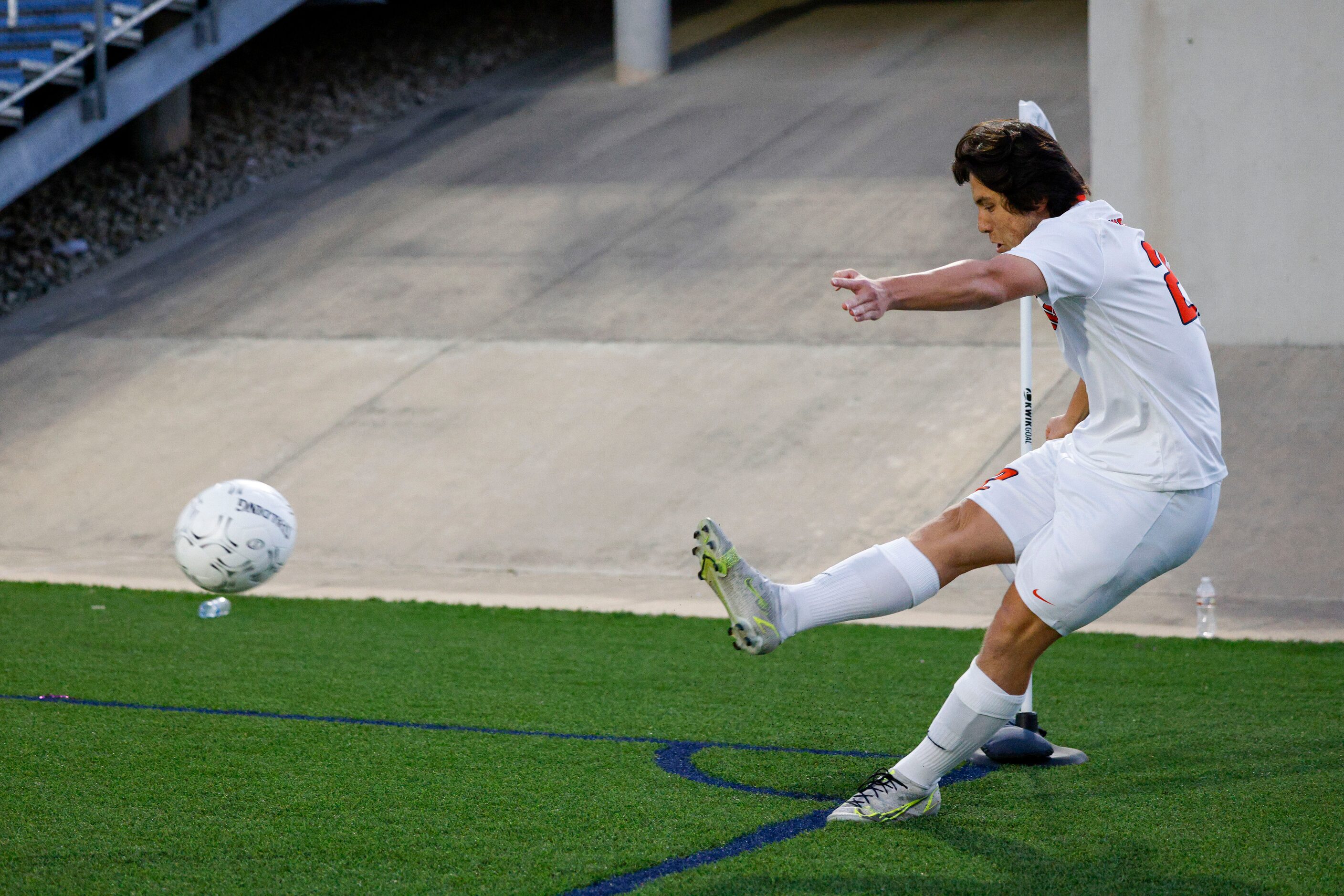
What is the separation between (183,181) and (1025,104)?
531 inches

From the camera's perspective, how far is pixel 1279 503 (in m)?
8.70

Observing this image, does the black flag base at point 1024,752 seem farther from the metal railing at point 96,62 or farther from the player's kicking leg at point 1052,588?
the metal railing at point 96,62

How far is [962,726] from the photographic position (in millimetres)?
4047

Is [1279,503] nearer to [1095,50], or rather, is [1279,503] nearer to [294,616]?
[1095,50]

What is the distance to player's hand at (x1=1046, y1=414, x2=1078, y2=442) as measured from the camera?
4559 mm

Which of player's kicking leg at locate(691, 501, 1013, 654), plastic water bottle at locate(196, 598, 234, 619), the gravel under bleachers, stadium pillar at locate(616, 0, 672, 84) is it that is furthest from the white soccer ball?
stadium pillar at locate(616, 0, 672, 84)

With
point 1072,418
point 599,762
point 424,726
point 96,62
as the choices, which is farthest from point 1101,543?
point 96,62

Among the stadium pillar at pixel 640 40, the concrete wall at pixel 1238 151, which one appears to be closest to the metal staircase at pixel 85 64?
the stadium pillar at pixel 640 40

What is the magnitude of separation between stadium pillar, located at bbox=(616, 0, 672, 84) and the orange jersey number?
14701 mm

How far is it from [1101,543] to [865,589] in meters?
0.70

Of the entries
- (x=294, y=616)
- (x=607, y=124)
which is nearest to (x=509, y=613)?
(x=294, y=616)

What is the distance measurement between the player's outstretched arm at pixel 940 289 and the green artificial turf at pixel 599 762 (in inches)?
57.6

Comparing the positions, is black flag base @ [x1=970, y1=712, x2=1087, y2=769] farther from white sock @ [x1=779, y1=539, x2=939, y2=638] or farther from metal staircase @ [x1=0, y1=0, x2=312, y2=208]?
metal staircase @ [x1=0, y1=0, x2=312, y2=208]

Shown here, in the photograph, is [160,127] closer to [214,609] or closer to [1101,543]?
[214,609]
